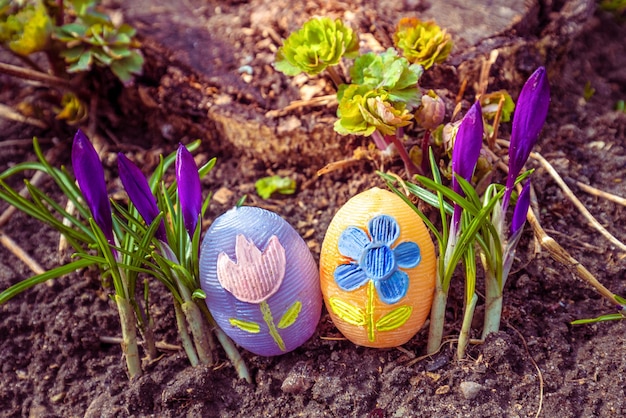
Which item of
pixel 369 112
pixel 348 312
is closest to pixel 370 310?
pixel 348 312

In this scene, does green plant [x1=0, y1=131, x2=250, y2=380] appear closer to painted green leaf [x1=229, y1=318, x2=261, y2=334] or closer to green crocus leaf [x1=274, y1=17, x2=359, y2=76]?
painted green leaf [x1=229, y1=318, x2=261, y2=334]

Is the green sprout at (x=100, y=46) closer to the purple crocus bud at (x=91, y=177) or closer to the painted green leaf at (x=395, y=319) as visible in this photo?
the purple crocus bud at (x=91, y=177)

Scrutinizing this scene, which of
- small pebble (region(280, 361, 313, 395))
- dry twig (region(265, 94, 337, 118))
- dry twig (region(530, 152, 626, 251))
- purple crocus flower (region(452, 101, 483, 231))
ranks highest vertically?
purple crocus flower (region(452, 101, 483, 231))

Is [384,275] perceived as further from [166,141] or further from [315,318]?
[166,141]

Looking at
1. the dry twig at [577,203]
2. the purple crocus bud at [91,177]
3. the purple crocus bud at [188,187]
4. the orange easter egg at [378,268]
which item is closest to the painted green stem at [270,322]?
the orange easter egg at [378,268]

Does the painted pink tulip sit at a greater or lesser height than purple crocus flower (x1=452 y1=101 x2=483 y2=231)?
lesser

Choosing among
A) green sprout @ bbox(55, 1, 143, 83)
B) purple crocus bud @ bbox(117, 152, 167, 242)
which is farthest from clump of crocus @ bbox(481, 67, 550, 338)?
green sprout @ bbox(55, 1, 143, 83)

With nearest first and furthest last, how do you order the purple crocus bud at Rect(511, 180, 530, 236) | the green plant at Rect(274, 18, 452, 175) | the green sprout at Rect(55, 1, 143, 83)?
the purple crocus bud at Rect(511, 180, 530, 236) < the green plant at Rect(274, 18, 452, 175) < the green sprout at Rect(55, 1, 143, 83)
